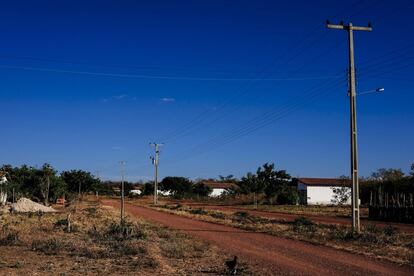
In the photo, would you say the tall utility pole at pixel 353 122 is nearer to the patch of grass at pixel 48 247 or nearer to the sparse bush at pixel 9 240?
the patch of grass at pixel 48 247

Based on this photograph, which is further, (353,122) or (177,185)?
(177,185)

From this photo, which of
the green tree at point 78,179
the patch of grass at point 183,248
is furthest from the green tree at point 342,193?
the patch of grass at point 183,248

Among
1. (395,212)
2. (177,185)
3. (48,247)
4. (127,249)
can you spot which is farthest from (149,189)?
(127,249)

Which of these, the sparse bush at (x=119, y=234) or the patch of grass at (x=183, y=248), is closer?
the patch of grass at (x=183, y=248)

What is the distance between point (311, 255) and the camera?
16.9 meters

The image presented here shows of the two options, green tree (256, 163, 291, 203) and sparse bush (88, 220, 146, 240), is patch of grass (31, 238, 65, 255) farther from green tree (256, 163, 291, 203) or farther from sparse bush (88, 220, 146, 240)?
green tree (256, 163, 291, 203)

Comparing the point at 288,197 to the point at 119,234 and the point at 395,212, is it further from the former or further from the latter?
the point at 119,234

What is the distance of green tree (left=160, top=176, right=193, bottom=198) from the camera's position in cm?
12489

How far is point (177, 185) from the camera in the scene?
415ft

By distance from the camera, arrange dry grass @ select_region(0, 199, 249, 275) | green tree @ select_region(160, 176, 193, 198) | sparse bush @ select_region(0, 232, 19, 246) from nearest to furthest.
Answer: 1. dry grass @ select_region(0, 199, 249, 275)
2. sparse bush @ select_region(0, 232, 19, 246)
3. green tree @ select_region(160, 176, 193, 198)

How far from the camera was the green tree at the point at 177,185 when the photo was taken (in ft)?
410

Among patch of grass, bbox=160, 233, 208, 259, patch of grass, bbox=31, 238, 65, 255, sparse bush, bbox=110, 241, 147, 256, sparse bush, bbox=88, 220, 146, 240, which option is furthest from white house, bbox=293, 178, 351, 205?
patch of grass, bbox=31, 238, 65, 255

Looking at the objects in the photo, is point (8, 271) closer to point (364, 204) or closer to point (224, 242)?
point (224, 242)

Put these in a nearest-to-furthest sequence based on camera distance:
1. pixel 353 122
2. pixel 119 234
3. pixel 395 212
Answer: pixel 119 234 < pixel 353 122 < pixel 395 212
